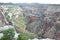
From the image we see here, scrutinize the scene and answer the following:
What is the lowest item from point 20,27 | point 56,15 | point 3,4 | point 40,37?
point 40,37

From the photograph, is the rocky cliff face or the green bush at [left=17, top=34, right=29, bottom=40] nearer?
the green bush at [left=17, top=34, right=29, bottom=40]

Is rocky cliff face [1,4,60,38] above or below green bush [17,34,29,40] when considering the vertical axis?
above

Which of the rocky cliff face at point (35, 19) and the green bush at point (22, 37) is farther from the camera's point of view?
the rocky cliff face at point (35, 19)

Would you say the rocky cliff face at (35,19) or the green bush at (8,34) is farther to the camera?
the rocky cliff face at (35,19)

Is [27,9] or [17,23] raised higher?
[27,9]

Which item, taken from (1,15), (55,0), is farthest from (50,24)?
(1,15)

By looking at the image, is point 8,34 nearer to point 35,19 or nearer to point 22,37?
point 22,37

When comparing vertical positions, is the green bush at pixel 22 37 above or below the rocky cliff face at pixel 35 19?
below

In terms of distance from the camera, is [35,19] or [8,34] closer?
[8,34]

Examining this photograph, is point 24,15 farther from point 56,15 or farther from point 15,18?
point 56,15

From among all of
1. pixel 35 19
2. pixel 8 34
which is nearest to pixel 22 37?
pixel 8 34

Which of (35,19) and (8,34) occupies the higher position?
(35,19)
